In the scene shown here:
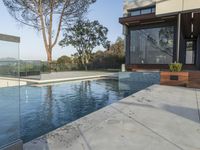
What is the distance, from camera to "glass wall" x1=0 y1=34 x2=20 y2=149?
204cm

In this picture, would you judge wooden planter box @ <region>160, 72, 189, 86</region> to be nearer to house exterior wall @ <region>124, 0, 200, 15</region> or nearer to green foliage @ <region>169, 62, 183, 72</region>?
green foliage @ <region>169, 62, 183, 72</region>

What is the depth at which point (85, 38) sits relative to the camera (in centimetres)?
2475

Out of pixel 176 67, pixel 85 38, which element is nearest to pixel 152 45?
pixel 176 67

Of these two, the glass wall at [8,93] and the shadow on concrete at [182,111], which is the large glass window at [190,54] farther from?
the glass wall at [8,93]

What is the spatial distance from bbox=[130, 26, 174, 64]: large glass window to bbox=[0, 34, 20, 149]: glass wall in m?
12.6

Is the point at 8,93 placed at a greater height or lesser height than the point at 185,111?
greater

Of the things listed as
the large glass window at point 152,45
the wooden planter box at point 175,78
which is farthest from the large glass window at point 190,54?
the wooden planter box at point 175,78

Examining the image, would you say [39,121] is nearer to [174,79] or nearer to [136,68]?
[174,79]

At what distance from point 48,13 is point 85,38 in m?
7.04

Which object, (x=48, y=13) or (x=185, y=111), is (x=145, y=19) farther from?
(x=48, y=13)

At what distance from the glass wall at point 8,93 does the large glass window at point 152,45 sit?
12.6 meters

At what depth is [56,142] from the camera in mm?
2662

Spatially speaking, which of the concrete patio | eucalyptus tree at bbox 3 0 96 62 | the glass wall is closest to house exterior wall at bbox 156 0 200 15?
the concrete patio

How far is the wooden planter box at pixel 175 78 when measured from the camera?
8.77 m
